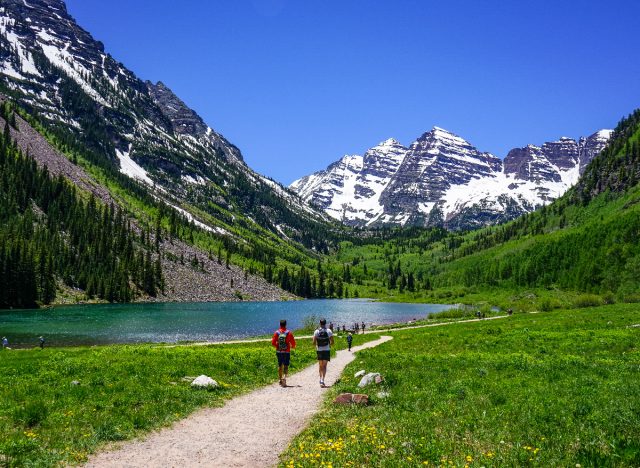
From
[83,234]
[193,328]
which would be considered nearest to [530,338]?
[193,328]

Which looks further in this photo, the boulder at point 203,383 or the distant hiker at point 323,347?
the distant hiker at point 323,347

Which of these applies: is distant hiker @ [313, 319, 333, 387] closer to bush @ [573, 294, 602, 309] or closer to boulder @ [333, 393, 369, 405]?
boulder @ [333, 393, 369, 405]

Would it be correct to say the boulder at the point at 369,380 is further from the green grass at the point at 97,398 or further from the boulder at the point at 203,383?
the boulder at the point at 203,383

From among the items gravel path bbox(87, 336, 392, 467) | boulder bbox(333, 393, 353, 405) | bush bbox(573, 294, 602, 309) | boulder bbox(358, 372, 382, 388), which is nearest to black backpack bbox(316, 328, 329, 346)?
boulder bbox(358, 372, 382, 388)

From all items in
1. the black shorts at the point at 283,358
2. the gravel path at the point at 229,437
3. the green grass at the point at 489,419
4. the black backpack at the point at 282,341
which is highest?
the black backpack at the point at 282,341

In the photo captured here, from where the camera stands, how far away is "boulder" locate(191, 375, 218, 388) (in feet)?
75.8

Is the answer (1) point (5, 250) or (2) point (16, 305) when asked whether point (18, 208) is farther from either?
(2) point (16, 305)

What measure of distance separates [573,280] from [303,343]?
15343cm

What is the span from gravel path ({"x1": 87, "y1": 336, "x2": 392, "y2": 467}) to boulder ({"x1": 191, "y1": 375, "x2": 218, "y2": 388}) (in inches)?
78.2

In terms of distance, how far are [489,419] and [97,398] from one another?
16013 millimetres

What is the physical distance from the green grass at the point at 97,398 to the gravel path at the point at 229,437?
887 mm

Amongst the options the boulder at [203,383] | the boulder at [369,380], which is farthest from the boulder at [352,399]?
the boulder at [203,383]

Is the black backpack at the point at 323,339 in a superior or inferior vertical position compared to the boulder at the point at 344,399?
superior

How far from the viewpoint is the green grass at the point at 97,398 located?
45.2 ft
